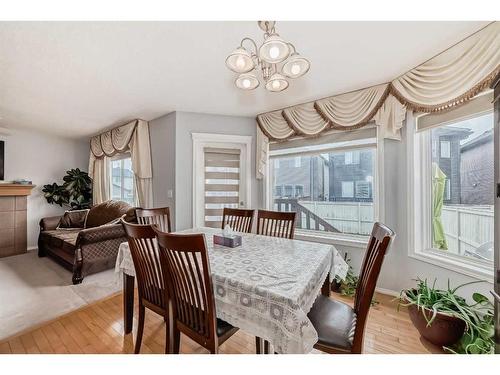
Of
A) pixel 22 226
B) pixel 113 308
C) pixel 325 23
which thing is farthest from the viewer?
pixel 22 226

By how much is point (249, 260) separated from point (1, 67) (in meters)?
2.81

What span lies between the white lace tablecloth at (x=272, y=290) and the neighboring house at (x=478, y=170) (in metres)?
1.44

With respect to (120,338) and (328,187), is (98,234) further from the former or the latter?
(328,187)

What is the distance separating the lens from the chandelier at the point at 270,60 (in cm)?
121

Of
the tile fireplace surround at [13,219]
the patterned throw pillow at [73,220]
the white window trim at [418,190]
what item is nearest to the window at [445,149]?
the white window trim at [418,190]

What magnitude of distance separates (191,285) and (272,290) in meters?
0.43

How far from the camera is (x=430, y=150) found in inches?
90.2

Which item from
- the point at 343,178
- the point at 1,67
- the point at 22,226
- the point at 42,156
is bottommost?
the point at 22,226

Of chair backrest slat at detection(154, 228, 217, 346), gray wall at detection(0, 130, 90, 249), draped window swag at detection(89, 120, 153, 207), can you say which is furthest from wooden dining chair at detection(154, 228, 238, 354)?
gray wall at detection(0, 130, 90, 249)

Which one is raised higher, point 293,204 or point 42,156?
point 42,156

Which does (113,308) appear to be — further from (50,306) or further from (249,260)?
(249,260)

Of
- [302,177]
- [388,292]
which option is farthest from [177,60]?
[388,292]

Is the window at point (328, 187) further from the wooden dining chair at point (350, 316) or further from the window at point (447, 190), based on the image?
the wooden dining chair at point (350, 316)
